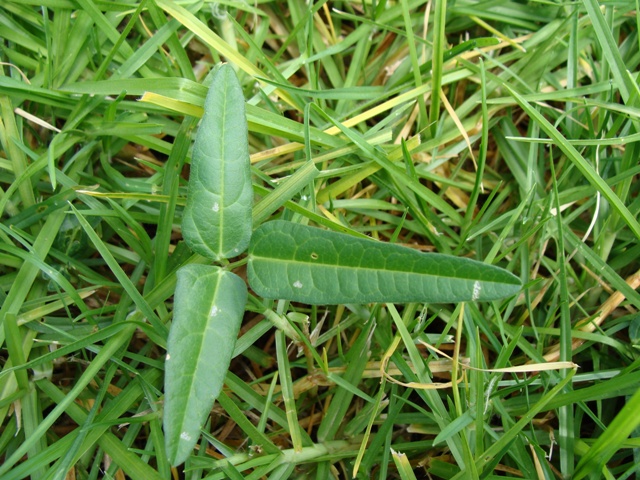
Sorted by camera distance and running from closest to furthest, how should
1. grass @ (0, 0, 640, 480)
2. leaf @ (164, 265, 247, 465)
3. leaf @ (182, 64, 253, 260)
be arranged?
leaf @ (164, 265, 247, 465), leaf @ (182, 64, 253, 260), grass @ (0, 0, 640, 480)

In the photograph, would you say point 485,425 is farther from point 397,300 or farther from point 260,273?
point 260,273

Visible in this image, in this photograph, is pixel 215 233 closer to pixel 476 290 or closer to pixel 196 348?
pixel 196 348

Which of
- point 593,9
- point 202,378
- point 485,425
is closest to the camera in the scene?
point 202,378

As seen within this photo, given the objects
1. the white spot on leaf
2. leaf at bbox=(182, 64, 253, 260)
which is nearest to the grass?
leaf at bbox=(182, 64, 253, 260)

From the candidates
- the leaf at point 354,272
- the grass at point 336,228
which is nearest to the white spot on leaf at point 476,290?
the leaf at point 354,272

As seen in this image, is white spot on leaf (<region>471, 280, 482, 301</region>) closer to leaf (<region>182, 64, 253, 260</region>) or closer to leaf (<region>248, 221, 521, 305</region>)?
leaf (<region>248, 221, 521, 305</region>)

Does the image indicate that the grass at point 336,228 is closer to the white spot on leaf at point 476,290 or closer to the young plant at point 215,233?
the young plant at point 215,233

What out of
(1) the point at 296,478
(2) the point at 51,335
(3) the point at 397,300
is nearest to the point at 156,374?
(2) the point at 51,335

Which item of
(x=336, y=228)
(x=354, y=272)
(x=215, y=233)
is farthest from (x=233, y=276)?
(x=336, y=228)

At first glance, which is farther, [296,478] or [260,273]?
[296,478]
